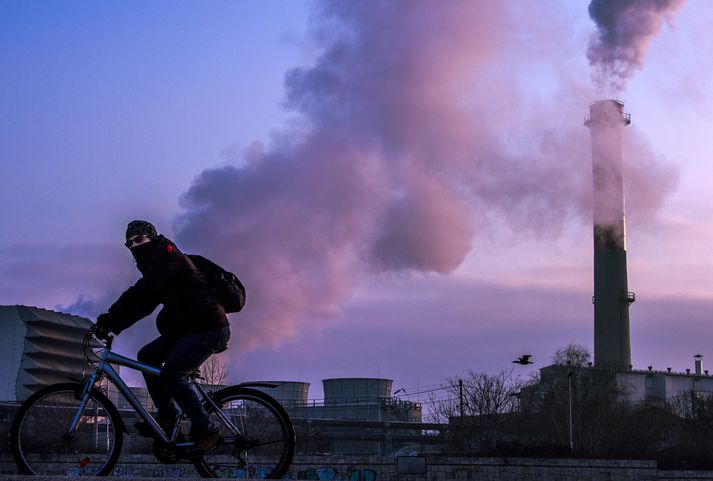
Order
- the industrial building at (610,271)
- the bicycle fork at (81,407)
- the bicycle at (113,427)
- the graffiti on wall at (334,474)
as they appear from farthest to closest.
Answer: the industrial building at (610,271) → the graffiti on wall at (334,474) → the bicycle fork at (81,407) → the bicycle at (113,427)

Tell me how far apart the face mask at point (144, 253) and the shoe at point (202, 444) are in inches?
60.8

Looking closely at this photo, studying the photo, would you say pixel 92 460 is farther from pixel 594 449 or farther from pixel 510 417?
pixel 510 417

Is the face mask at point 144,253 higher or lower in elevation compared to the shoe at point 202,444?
higher

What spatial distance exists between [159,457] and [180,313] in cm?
129

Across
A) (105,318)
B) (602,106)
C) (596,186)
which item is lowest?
(105,318)

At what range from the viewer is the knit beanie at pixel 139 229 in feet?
27.7

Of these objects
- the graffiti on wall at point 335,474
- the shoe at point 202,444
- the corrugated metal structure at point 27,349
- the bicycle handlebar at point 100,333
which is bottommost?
the graffiti on wall at point 335,474

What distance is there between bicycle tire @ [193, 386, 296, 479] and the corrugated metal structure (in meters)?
163

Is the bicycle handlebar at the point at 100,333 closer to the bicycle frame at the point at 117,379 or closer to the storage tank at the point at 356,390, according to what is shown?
the bicycle frame at the point at 117,379

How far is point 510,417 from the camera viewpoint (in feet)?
298

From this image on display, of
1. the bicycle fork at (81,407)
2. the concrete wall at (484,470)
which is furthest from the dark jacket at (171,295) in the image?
the concrete wall at (484,470)

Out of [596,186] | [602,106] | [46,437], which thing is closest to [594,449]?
[596,186]

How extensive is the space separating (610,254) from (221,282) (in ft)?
333

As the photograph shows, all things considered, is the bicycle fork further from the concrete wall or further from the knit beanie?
the concrete wall
